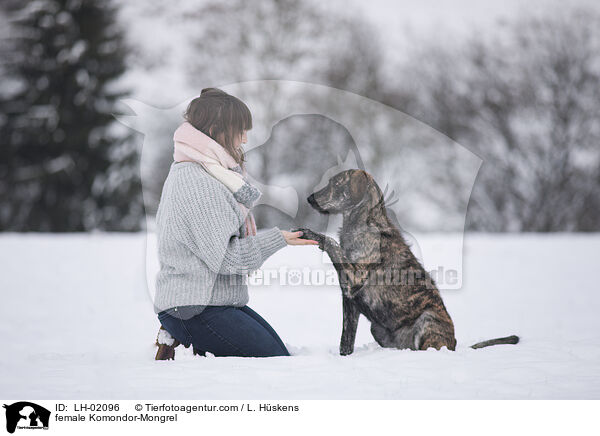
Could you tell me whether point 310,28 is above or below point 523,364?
above

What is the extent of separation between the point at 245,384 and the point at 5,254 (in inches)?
339

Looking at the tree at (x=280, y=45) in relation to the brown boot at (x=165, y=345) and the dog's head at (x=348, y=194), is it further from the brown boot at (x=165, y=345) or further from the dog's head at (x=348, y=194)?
the brown boot at (x=165, y=345)

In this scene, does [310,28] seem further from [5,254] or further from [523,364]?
[523,364]

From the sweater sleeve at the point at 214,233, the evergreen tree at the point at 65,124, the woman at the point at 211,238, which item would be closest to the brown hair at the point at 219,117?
the woman at the point at 211,238

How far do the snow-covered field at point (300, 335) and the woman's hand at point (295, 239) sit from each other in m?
0.61

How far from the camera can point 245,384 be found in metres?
2.88

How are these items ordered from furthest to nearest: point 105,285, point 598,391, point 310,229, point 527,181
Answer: point 527,181 < point 105,285 < point 310,229 < point 598,391

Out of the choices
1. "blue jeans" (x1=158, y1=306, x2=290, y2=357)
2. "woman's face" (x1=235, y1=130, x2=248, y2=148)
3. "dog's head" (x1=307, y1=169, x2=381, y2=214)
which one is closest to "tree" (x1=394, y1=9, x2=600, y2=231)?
"dog's head" (x1=307, y1=169, x2=381, y2=214)

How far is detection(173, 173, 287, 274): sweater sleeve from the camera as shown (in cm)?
302

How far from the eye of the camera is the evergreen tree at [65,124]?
1820 cm

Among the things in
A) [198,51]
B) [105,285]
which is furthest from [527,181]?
[105,285]

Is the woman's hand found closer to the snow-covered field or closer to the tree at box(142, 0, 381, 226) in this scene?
the snow-covered field
